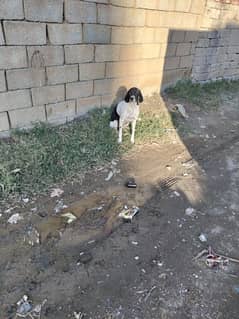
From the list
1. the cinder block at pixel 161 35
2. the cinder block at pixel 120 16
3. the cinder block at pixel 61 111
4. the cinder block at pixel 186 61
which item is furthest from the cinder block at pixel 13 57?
the cinder block at pixel 186 61

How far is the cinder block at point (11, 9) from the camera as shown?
252 cm

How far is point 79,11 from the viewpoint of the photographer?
3.10 metres

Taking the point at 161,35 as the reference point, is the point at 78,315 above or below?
below

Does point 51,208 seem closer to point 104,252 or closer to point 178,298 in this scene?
point 104,252

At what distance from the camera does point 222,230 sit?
230cm

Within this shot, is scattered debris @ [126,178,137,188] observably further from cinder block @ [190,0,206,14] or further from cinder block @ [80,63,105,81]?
cinder block @ [190,0,206,14]

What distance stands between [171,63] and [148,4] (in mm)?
1331

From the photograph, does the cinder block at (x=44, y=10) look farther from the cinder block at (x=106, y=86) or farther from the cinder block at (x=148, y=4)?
the cinder block at (x=148, y=4)

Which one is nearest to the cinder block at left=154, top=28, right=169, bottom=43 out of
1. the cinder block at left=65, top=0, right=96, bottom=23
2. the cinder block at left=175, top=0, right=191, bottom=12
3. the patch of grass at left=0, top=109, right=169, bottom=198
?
the cinder block at left=175, top=0, right=191, bottom=12

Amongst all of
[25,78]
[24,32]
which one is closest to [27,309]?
[25,78]

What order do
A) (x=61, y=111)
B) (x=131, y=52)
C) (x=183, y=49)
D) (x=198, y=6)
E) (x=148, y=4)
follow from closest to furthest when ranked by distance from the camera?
(x=61, y=111) → (x=148, y=4) → (x=131, y=52) → (x=198, y=6) → (x=183, y=49)

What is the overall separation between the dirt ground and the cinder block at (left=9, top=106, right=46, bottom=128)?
1.09m

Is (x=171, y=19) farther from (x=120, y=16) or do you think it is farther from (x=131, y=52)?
(x=120, y=16)

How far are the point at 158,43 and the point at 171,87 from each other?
1083 millimetres
